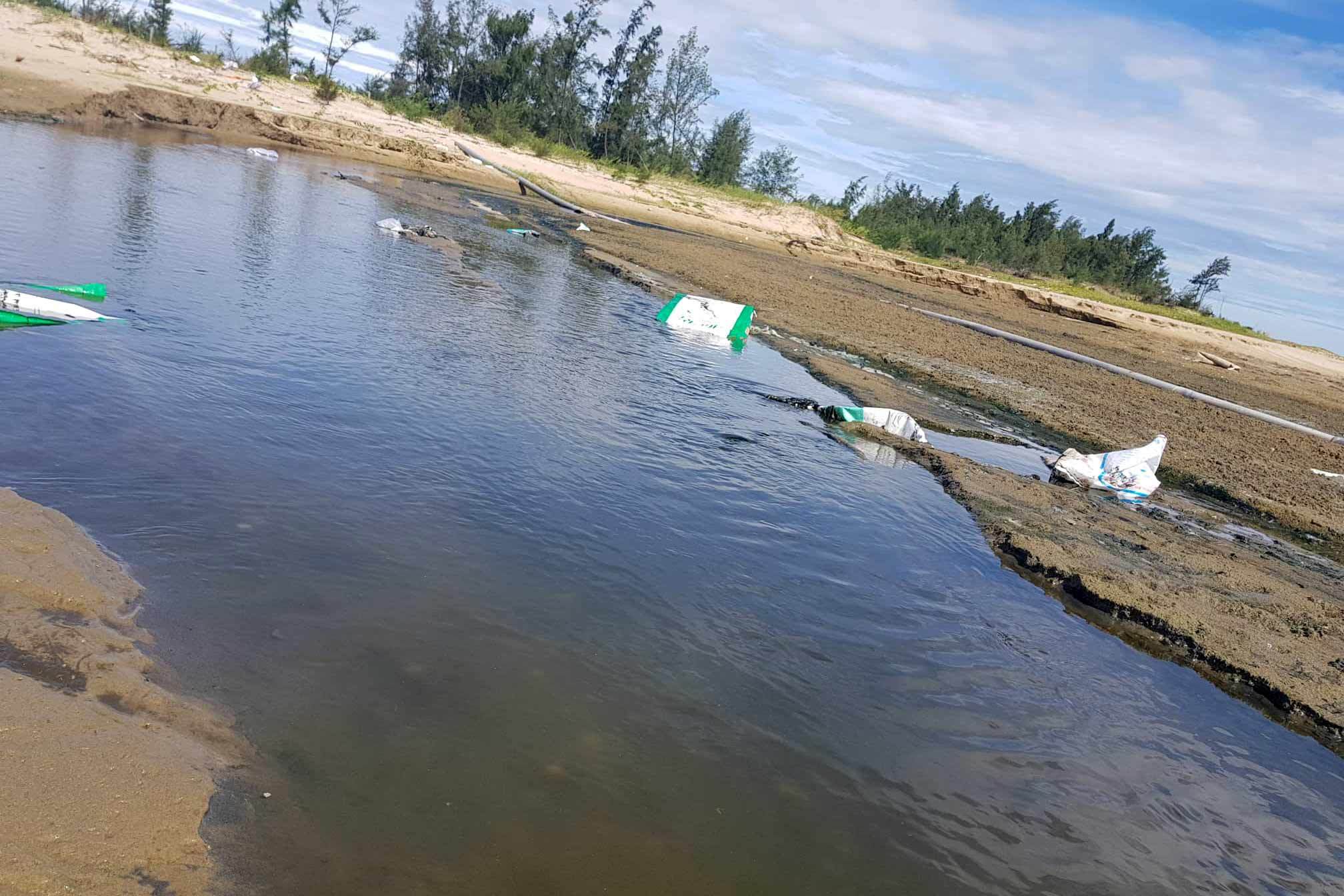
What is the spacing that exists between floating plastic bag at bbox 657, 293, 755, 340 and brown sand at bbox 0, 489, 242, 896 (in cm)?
1128

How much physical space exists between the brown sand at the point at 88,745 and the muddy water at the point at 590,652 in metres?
0.16

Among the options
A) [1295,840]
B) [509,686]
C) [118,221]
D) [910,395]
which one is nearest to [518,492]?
[509,686]

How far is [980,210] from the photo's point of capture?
169 ft

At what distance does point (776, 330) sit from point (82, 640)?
44.1ft

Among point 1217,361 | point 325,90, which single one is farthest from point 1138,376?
point 325,90

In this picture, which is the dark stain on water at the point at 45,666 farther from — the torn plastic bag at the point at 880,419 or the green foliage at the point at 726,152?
the green foliage at the point at 726,152

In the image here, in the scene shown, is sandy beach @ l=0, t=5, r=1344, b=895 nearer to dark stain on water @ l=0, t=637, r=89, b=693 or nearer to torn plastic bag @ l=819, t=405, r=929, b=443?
dark stain on water @ l=0, t=637, r=89, b=693

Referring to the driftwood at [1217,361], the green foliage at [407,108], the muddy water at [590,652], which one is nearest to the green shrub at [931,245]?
the driftwood at [1217,361]

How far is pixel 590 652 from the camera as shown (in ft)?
14.5

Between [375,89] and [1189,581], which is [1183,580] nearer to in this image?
[1189,581]

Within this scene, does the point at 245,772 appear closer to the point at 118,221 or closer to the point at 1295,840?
the point at 1295,840

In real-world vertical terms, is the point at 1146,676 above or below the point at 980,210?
below

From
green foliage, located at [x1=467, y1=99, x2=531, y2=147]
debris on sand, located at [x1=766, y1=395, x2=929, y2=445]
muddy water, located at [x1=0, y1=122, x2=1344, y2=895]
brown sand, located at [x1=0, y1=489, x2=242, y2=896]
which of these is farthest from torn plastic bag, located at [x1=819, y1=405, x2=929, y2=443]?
green foliage, located at [x1=467, y1=99, x2=531, y2=147]

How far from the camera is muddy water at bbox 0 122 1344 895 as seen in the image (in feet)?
10.9
